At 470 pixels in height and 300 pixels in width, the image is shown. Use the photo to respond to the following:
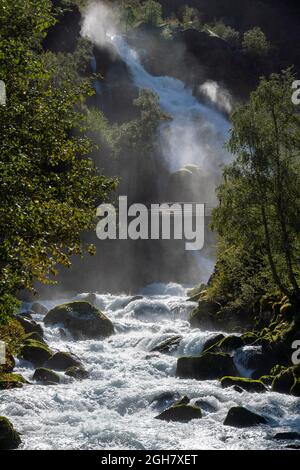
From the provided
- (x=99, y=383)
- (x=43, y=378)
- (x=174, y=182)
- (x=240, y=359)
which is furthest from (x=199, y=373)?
(x=174, y=182)

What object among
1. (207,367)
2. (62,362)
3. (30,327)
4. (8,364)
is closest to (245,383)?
(207,367)

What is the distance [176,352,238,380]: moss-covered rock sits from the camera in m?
27.1

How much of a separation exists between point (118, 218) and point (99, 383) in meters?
39.2

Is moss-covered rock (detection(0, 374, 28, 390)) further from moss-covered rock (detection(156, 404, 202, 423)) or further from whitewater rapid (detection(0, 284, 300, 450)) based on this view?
moss-covered rock (detection(156, 404, 202, 423))

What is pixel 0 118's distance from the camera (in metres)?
15.0

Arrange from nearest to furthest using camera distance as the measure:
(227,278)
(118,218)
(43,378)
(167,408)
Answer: (167,408)
(43,378)
(227,278)
(118,218)

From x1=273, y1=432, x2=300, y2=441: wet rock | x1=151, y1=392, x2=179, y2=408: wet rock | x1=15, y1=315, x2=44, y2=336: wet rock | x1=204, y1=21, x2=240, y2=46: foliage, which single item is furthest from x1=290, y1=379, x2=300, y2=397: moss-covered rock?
x1=204, y1=21, x2=240, y2=46: foliage

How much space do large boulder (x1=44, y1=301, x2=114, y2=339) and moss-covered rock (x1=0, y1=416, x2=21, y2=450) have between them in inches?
636

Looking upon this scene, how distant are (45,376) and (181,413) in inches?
283

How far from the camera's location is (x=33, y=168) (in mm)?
16297

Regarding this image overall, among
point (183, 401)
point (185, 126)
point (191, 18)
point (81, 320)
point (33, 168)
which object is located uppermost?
point (191, 18)

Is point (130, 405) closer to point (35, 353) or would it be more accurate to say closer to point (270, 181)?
point (35, 353)

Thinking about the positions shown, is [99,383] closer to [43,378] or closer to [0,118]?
[43,378]
